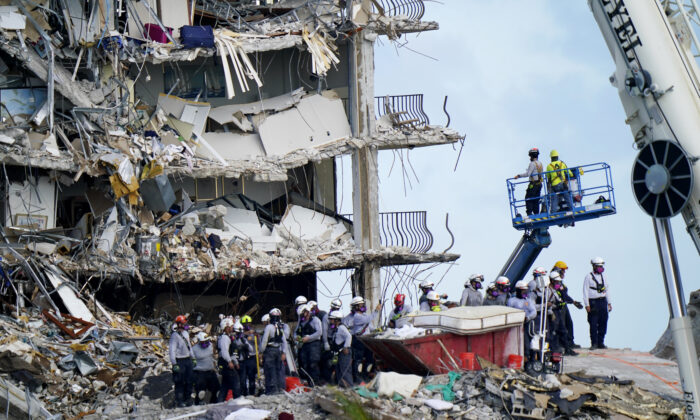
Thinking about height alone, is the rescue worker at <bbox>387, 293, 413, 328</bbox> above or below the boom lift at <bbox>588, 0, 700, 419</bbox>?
below

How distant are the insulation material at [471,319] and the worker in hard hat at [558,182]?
529 centimetres

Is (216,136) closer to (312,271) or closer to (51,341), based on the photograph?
(312,271)

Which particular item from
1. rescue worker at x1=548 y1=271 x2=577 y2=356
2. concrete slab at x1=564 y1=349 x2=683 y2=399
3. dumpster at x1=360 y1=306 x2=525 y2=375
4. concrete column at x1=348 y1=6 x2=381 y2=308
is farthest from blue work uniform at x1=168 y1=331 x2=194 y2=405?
concrete column at x1=348 y1=6 x2=381 y2=308

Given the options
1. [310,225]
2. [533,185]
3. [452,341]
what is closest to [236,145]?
[310,225]

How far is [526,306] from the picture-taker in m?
21.1

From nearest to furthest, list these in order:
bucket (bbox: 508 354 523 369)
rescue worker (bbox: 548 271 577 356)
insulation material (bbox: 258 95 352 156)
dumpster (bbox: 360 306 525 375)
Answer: dumpster (bbox: 360 306 525 375), bucket (bbox: 508 354 523 369), rescue worker (bbox: 548 271 577 356), insulation material (bbox: 258 95 352 156)

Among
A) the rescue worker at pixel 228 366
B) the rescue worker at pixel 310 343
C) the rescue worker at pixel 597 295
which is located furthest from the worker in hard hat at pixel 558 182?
the rescue worker at pixel 228 366

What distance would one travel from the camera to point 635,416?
1844 cm

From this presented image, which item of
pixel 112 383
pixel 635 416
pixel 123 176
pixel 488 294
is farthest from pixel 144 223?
pixel 635 416

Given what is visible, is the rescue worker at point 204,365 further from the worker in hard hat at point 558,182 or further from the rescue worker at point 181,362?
the worker in hard hat at point 558,182

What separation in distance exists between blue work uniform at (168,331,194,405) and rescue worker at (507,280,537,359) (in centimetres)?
622

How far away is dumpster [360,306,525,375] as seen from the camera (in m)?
19.8

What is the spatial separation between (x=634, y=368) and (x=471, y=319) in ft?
13.8

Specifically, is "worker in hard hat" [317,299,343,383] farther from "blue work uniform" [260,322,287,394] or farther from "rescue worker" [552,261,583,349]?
"rescue worker" [552,261,583,349]
